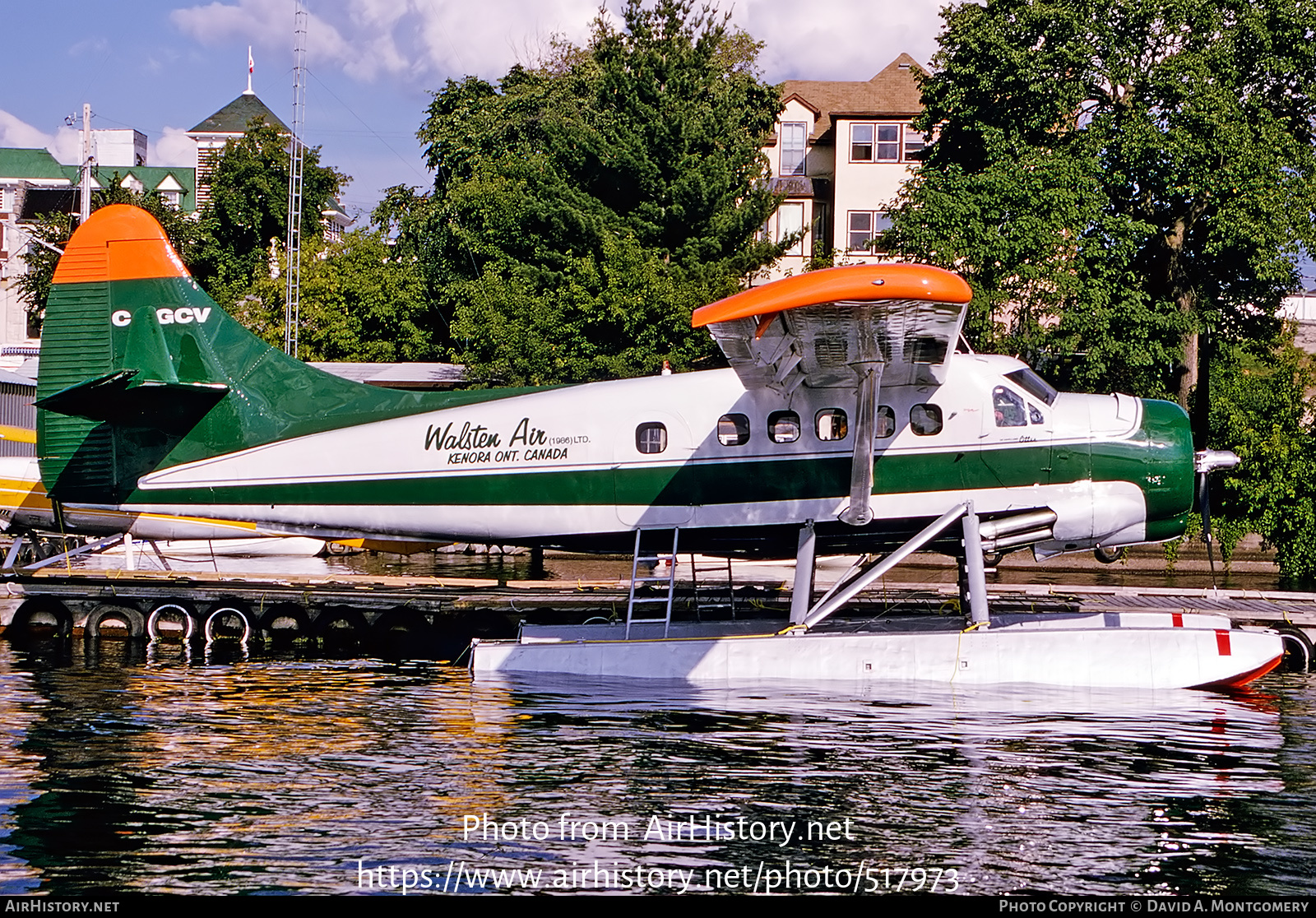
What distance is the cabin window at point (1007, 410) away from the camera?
43.0ft

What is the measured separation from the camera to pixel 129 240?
1450 centimetres

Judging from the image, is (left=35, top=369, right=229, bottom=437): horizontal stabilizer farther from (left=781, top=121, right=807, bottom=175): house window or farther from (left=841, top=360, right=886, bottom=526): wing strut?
(left=781, top=121, right=807, bottom=175): house window

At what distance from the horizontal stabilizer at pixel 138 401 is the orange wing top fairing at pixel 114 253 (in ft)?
4.05

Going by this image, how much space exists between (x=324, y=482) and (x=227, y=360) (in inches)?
77.7

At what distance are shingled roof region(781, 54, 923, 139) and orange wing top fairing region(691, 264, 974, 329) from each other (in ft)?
125

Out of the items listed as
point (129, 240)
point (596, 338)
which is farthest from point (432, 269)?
point (129, 240)

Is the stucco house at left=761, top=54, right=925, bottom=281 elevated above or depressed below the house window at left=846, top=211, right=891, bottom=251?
above

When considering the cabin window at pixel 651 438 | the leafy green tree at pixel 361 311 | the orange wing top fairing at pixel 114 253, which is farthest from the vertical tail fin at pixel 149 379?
the leafy green tree at pixel 361 311

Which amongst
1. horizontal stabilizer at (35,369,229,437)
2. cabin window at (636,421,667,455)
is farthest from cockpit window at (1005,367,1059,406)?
horizontal stabilizer at (35,369,229,437)

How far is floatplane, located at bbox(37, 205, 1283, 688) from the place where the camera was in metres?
12.8

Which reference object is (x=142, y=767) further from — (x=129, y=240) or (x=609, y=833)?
(x=129, y=240)

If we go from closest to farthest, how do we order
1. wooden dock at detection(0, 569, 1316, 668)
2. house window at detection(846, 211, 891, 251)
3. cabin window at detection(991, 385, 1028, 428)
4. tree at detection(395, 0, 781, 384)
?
cabin window at detection(991, 385, 1028, 428), wooden dock at detection(0, 569, 1316, 668), tree at detection(395, 0, 781, 384), house window at detection(846, 211, 891, 251)

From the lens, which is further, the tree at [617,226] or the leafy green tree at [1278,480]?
the tree at [617,226]

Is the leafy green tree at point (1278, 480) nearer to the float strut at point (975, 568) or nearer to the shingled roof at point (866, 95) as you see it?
the float strut at point (975, 568)
